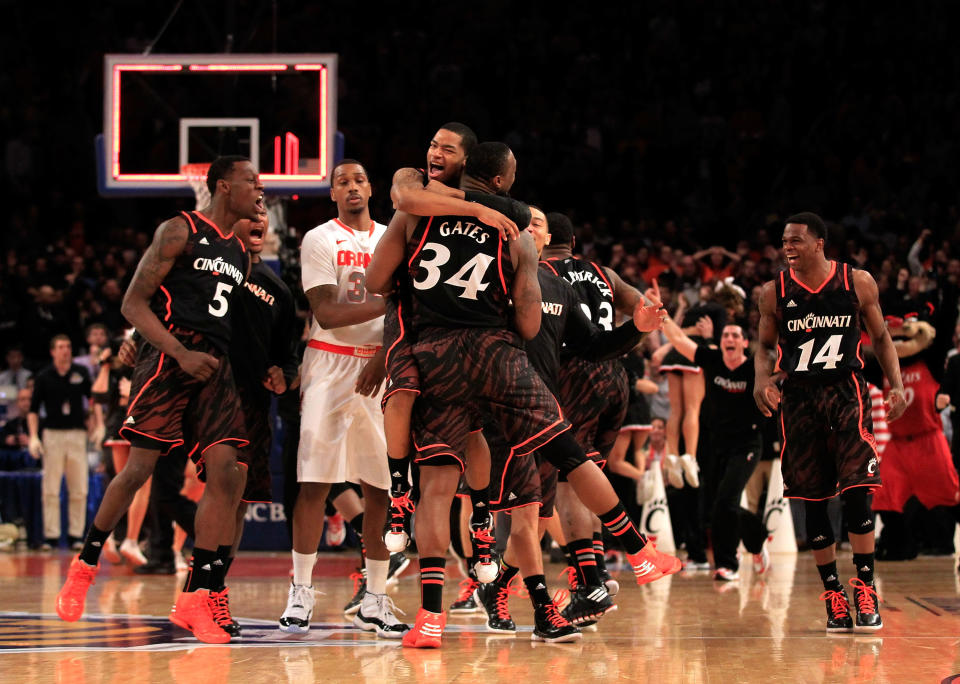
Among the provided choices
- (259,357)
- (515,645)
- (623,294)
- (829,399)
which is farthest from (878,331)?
(259,357)

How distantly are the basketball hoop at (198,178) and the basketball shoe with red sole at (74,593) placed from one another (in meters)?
5.06

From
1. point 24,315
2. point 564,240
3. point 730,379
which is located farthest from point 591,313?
point 24,315

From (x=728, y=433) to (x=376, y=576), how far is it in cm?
425

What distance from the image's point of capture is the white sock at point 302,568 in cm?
618

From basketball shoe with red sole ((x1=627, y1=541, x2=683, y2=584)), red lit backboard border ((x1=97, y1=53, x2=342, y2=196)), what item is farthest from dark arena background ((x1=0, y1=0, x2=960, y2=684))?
basketball shoe with red sole ((x1=627, y1=541, x2=683, y2=584))

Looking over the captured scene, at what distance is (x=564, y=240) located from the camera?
6.97 m

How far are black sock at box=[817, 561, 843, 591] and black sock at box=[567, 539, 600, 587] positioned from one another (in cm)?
120

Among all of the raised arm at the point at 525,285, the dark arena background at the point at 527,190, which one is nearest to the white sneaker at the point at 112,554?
the dark arena background at the point at 527,190

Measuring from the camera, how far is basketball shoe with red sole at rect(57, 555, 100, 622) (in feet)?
18.7

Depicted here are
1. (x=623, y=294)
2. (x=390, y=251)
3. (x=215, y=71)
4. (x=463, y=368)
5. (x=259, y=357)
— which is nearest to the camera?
(x=463, y=368)

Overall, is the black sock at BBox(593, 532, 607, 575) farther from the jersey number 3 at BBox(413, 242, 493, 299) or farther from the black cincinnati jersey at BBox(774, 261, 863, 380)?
the jersey number 3 at BBox(413, 242, 493, 299)

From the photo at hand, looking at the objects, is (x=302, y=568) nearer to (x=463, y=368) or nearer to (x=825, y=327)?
(x=463, y=368)

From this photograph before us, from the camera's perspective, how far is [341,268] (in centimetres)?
640

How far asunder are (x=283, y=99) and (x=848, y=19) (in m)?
12.3
